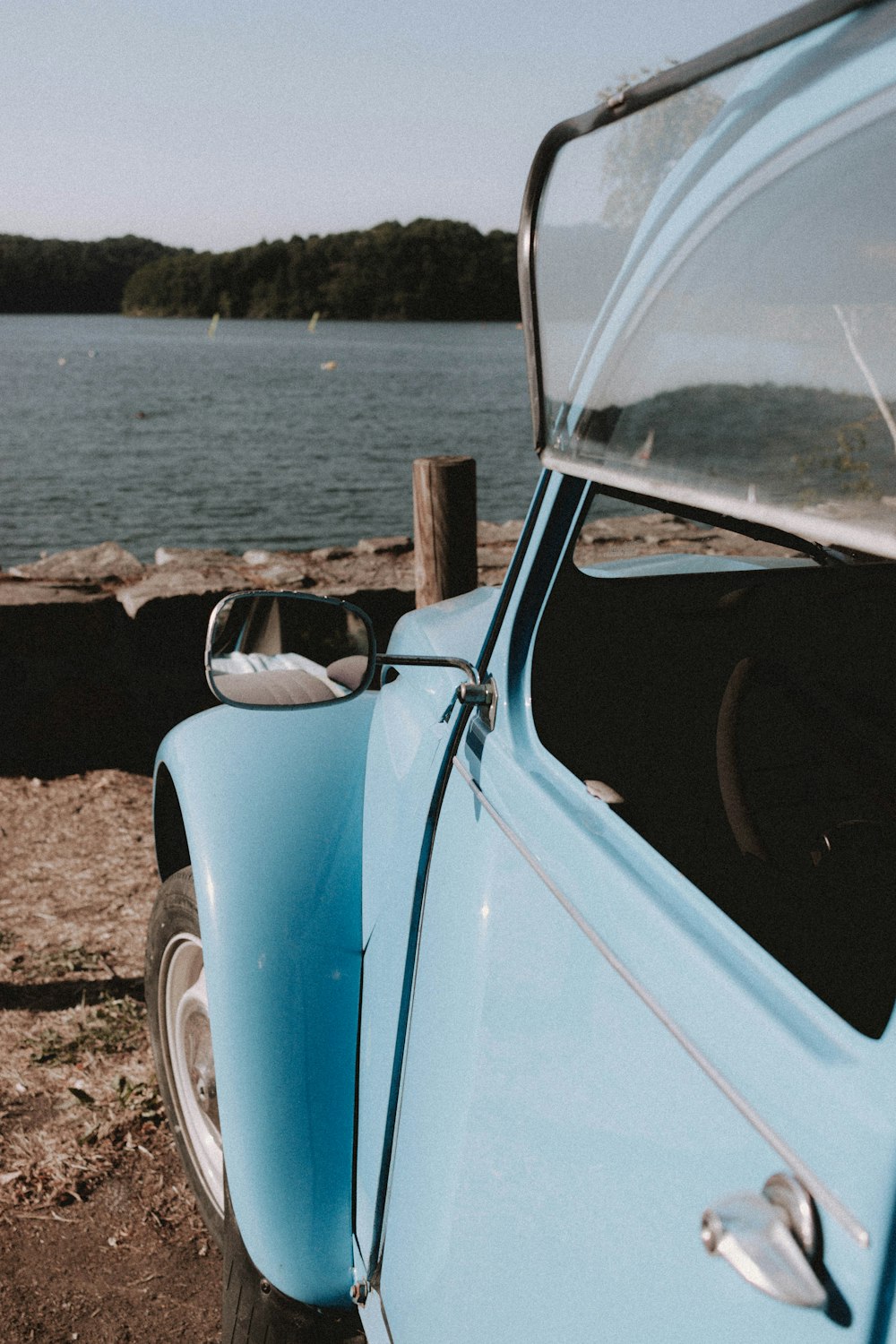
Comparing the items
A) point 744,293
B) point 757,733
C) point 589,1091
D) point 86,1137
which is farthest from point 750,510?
point 86,1137

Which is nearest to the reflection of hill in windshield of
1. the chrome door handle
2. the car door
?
the car door

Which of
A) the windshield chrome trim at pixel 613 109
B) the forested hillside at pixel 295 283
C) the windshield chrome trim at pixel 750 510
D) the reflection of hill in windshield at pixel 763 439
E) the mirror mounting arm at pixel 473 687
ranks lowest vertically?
the mirror mounting arm at pixel 473 687

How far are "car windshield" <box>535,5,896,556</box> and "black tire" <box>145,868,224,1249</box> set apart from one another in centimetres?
147

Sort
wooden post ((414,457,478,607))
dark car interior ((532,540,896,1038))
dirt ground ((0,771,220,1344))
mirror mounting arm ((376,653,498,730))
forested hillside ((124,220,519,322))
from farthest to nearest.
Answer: forested hillside ((124,220,519,322)) < wooden post ((414,457,478,607)) < dirt ground ((0,771,220,1344)) < mirror mounting arm ((376,653,498,730)) < dark car interior ((532,540,896,1038))

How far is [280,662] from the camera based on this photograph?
7.34 ft

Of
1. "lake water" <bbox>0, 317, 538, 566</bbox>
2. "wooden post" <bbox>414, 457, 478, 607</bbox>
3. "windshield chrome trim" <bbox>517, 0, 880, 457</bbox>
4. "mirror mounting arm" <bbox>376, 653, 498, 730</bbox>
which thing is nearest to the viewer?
"windshield chrome trim" <bbox>517, 0, 880, 457</bbox>

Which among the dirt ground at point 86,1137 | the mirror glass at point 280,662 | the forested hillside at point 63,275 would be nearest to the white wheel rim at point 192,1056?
the dirt ground at point 86,1137

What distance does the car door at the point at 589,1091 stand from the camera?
0.86 metres

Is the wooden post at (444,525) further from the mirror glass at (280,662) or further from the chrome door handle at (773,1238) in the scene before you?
the chrome door handle at (773,1238)

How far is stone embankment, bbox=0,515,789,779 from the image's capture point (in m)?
5.02

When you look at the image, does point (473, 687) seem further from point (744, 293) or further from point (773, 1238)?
point (773, 1238)

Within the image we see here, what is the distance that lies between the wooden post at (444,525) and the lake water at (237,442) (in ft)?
63.4

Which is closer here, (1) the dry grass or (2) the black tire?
(2) the black tire

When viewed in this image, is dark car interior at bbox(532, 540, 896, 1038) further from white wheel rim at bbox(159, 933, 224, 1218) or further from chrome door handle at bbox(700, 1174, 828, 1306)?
white wheel rim at bbox(159, 933, 224, 1218)
